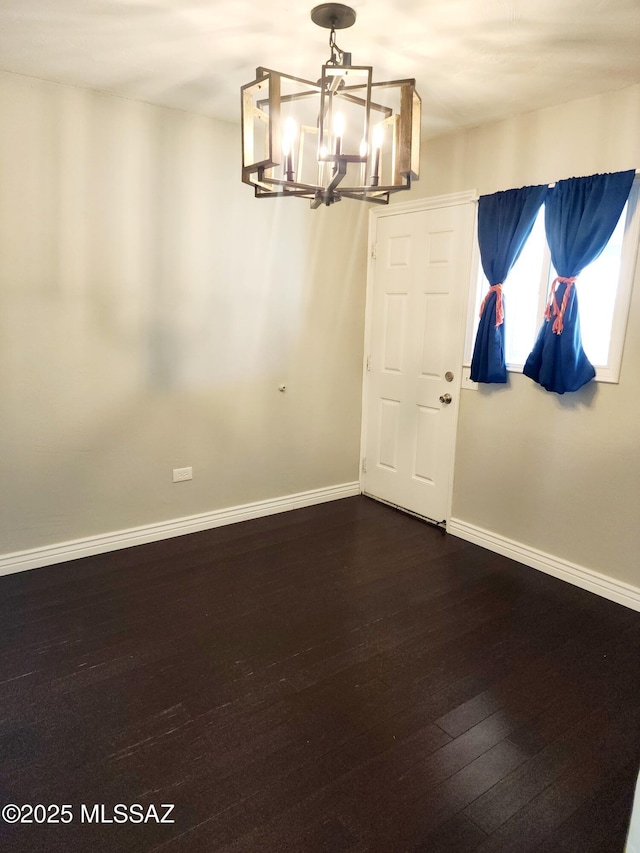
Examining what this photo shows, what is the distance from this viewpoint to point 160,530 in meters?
3.48

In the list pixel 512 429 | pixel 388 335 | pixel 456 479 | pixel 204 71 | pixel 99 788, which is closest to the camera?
pixel 99 788

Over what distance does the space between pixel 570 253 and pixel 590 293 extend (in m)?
0.25

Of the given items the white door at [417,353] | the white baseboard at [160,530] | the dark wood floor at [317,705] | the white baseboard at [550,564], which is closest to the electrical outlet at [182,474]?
the white baseboard at [160,530]

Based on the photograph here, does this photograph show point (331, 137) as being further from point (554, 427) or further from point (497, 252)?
point (554, 427)

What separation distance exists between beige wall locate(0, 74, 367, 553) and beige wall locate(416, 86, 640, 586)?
1087mm

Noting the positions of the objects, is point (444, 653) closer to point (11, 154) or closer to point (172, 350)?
point (172, 350)

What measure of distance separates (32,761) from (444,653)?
5.38ft

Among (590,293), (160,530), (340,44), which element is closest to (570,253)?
(590,293)

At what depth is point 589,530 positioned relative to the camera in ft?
9.71

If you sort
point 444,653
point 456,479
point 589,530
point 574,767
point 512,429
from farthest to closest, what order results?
point 456,479
point 512,429
point 589,530
point 444,653
point 574,767

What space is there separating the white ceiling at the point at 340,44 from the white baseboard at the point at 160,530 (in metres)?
2.50

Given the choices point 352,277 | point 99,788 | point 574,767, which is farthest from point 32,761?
point 352,277

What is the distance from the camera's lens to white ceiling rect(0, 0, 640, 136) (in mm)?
1986

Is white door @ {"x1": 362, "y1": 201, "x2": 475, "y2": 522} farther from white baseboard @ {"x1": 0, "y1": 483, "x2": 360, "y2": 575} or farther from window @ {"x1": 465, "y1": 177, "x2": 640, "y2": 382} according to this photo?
white baseboard @ {"x1": 0, "y1": 483, "x2": 360, "y2": 575}
